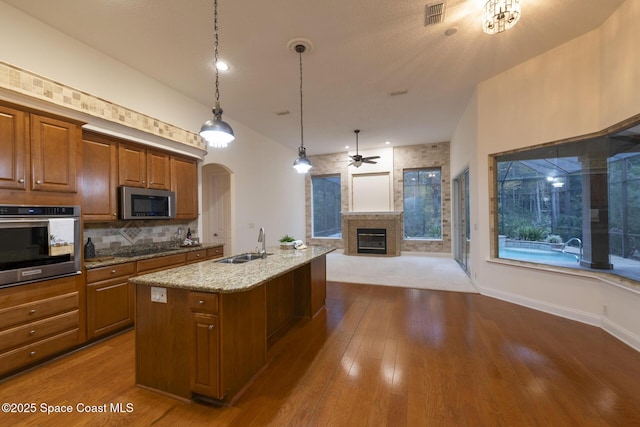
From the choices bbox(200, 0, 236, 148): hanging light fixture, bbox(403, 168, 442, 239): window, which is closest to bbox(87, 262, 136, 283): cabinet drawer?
bbox(200, 0, 236, 148): hanging light fixture

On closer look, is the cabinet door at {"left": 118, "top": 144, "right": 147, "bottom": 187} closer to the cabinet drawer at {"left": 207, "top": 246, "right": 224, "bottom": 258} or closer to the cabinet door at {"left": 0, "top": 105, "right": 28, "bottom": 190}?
the cabinet door at {"left": 0, "top": 105, "right": 28, "bottom": 190}

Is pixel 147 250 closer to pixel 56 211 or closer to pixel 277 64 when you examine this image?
pixel 56 211

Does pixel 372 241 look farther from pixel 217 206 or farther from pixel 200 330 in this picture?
pixel 200 330

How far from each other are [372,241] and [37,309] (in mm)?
7214

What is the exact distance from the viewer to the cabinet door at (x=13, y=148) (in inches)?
85.6

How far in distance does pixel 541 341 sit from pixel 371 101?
4109mm

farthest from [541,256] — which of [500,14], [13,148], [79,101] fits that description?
[79,101]

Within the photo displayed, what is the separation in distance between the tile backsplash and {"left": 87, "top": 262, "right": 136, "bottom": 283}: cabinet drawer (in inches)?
21.1

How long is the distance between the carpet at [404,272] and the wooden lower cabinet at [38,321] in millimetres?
3864

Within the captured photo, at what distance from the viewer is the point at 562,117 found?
132 inches

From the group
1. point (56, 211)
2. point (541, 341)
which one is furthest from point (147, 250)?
point (541, 341)

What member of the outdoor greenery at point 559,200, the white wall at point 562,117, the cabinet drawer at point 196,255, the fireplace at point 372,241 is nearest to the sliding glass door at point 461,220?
the white wall at point 562,117

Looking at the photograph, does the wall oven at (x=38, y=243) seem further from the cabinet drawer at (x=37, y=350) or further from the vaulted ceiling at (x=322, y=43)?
the vaulted ceiling at (x=322, y=43)

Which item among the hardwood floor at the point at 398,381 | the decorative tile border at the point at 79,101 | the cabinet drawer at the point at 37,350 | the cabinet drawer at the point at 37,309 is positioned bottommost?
the hardwood floor at the point at 398,381
